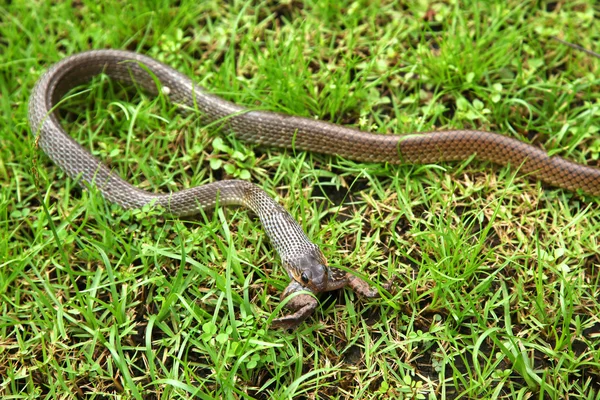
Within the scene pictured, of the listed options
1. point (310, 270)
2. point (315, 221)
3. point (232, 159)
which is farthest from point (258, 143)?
point (310, 270)

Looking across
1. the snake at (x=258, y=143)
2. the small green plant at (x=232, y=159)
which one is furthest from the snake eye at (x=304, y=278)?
the small green plant at (x=232, y=159)

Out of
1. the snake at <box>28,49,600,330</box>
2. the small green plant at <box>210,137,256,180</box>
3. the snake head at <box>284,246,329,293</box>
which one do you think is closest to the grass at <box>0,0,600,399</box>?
the small green plant at <box>210,137,256,180</box>

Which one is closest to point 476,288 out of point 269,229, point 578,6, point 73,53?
point 269,229

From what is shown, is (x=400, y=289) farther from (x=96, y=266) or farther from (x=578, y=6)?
(x=578, y=6)

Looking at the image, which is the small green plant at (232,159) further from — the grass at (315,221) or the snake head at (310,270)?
the snake head at (310,270)

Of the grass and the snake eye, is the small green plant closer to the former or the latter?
the grass
